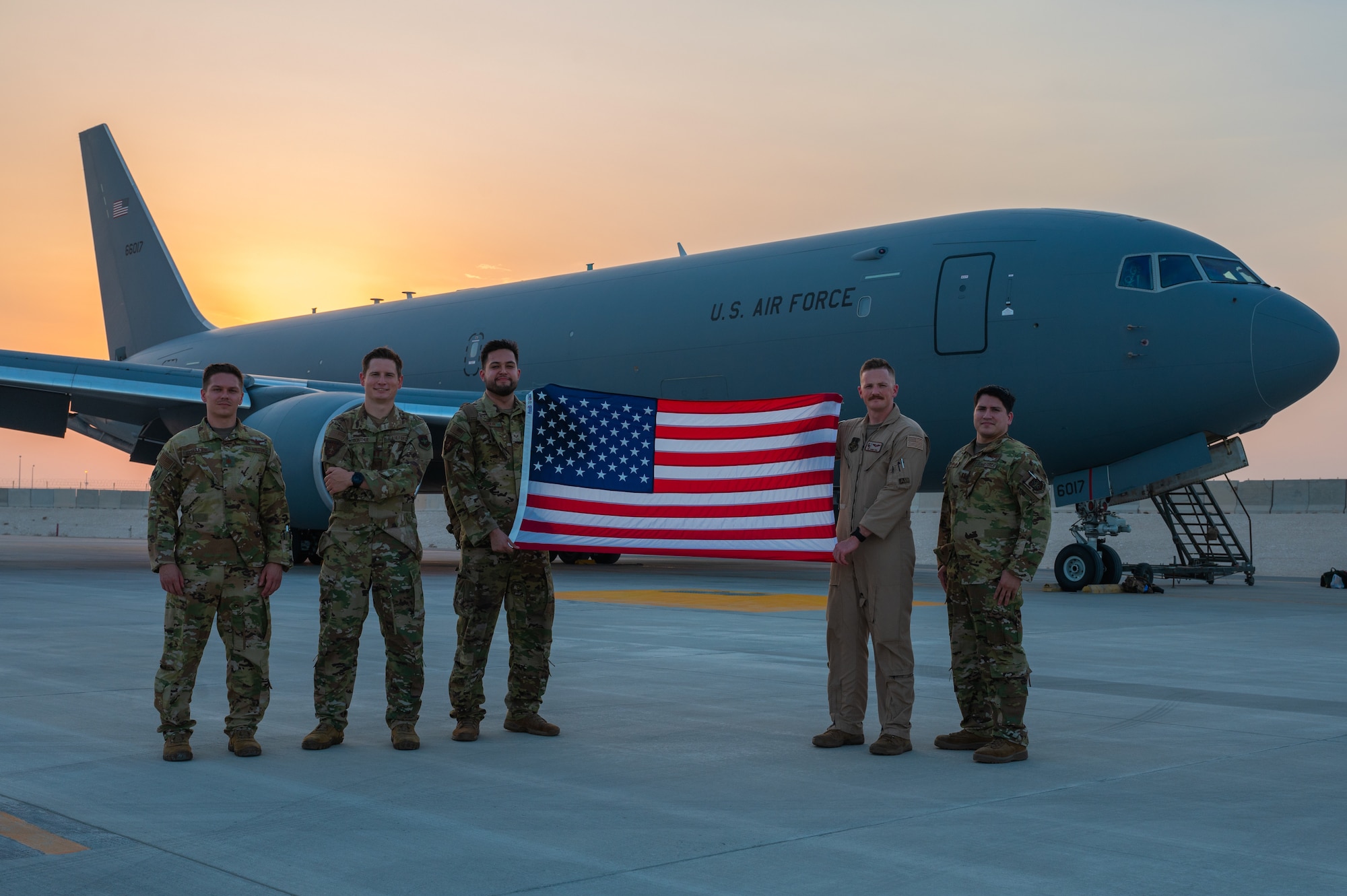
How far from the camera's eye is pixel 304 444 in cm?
1402

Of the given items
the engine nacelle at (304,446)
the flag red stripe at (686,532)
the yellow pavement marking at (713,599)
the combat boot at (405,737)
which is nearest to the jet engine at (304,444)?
the engine nacelle at (304,446)

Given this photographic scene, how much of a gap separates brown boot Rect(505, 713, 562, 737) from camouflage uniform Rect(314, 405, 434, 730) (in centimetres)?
48

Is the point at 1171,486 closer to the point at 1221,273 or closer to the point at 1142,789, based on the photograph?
the point at 1221,273

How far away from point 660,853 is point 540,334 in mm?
15533

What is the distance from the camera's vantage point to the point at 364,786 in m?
4.58

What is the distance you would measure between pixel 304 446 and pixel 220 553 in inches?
356

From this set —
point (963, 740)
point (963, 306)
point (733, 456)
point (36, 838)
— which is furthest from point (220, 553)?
point (963, 306)

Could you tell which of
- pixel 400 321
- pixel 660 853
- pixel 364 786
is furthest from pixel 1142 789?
pixel 400 321

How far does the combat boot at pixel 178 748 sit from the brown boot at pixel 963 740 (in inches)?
126

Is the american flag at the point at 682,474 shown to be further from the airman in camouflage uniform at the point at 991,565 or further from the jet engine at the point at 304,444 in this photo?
the jet engine at the point at 304,444

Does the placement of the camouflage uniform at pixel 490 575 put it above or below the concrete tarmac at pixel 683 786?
above

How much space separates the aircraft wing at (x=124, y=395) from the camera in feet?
54.2

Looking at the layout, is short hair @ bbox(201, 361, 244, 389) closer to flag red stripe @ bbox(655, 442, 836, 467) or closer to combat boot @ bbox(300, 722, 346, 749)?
combat boot @ bbox(300, 722, 346, 749)

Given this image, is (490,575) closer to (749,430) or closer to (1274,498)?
(749,430)
